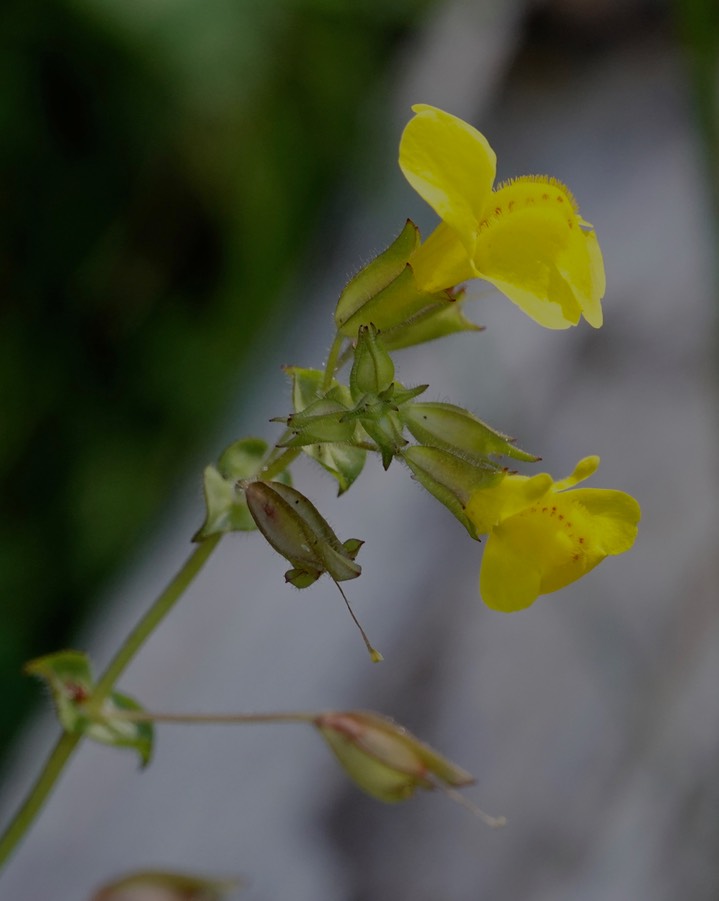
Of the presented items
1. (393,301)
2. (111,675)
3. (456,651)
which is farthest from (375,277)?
(456,651)

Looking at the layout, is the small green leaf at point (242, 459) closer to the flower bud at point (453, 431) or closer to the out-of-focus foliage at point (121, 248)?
the flower bud at point (453, 431)

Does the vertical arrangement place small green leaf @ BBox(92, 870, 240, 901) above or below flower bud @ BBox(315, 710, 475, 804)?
below

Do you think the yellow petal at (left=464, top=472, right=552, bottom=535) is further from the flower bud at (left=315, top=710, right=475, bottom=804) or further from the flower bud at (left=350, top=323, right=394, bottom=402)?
the flower bud at (left=315, top=710, right=475, bottom=804)

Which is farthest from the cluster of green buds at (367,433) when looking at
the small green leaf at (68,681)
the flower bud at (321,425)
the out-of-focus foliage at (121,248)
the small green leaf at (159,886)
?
the out-of-focus foliage at (121,248)

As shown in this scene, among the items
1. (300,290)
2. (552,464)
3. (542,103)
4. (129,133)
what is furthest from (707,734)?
(542,103)

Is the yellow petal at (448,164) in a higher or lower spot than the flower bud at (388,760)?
higher

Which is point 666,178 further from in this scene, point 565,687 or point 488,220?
point 488,220

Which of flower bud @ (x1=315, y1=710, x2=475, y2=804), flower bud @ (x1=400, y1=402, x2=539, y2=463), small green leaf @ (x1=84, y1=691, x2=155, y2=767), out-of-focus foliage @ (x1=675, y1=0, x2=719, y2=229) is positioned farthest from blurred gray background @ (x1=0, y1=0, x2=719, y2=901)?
small green leaf @ (x1=84, y1=691, x2=155, y2=767)
